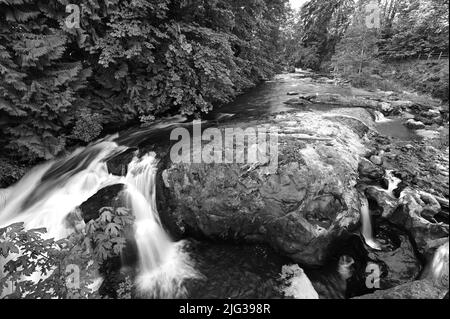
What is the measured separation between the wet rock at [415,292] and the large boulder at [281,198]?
46.5 inches

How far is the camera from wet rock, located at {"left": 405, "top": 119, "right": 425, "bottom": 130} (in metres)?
6.48

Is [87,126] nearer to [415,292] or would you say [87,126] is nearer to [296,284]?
[296,284]

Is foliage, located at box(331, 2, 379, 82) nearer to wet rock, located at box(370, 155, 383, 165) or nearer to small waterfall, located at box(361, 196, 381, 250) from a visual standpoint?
wet rock, located at box(370, 155, 383, 165)

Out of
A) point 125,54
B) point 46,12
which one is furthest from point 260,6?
point 46,12

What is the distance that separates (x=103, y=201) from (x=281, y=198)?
11.8 ft

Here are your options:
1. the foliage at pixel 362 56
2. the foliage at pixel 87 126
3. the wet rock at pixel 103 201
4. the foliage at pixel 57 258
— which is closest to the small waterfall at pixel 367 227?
the foliage at pixel 57 258

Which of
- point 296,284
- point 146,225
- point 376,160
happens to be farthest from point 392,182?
point 146,225

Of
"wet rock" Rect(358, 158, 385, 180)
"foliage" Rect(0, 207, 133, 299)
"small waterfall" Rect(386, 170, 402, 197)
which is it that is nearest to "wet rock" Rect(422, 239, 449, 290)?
"small waterfall" Rect(386, 170, 402, 197)

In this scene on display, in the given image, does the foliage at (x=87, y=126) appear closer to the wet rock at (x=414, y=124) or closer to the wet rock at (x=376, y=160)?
the wet rock at (x=376, y=160)

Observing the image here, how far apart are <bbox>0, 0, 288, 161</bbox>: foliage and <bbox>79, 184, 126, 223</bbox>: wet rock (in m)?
2.18

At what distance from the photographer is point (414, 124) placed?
6.97m
